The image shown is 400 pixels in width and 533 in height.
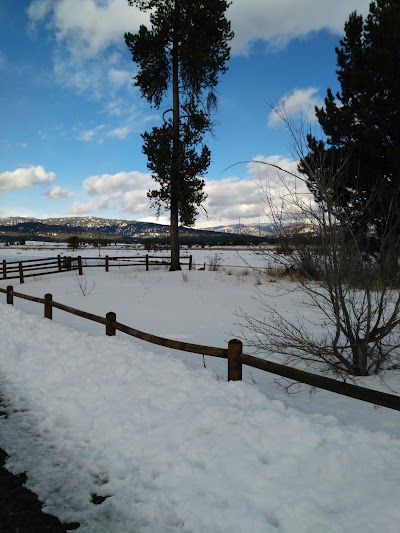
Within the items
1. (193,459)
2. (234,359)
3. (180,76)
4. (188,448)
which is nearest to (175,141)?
(180,76)

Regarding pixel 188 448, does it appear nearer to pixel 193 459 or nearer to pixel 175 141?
pixel 193 459

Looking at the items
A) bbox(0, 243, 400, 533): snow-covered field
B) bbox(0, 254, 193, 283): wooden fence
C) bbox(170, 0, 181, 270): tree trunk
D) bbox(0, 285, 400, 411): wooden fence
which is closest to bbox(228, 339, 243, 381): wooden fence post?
bbox(0, 285, 400, 411): wooden fence

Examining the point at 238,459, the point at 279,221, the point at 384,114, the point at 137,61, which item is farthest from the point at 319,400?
the point at 137,61

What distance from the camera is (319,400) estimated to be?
4.65m

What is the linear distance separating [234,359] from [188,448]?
1346mm

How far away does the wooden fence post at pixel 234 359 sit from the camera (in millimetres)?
4285

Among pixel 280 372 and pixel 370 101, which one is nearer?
pixel 280 372

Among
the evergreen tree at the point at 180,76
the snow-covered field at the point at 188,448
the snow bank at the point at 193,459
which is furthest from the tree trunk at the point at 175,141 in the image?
the snow bank at the point at 193,459

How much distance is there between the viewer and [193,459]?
122 inches

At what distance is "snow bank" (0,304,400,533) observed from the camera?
2498mm

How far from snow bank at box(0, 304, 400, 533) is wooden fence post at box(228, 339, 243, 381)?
210 millimetres

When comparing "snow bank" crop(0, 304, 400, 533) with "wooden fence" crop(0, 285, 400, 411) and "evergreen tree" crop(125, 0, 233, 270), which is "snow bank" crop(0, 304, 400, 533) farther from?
"evergreen tree" crop(125, 0, 233, 270)

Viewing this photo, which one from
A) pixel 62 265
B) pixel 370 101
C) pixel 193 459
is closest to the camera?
pixel 193 459

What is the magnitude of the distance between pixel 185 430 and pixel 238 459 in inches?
26.5
